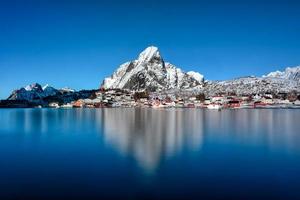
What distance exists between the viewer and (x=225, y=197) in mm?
15641

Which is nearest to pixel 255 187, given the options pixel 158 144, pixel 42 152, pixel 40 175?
pixel 40 175

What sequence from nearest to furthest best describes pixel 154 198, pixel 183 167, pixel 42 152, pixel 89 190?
pixel 154 198 < pixel 89 190 < pixel 183 167 < pixel 42 152

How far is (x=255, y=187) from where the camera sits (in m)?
17.4

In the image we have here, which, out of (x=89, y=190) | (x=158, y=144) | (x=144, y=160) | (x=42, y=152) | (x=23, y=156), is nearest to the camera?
(x=89, y=190)

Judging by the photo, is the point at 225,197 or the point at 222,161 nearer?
the point at 225,197

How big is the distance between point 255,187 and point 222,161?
7173 mm

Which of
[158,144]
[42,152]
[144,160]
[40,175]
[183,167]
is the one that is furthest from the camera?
[158,144]

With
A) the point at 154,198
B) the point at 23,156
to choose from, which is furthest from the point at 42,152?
the point at 154,198

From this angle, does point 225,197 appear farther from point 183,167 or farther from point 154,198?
point 183,167

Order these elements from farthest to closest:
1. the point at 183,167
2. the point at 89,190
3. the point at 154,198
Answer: the point at 183,167 < the point at 89,190 < the point at 154,198

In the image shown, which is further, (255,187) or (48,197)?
(255,187)

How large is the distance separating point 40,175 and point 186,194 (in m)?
8.27

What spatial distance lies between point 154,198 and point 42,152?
53.9 feet

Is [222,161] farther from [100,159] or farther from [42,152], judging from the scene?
[42,152]
